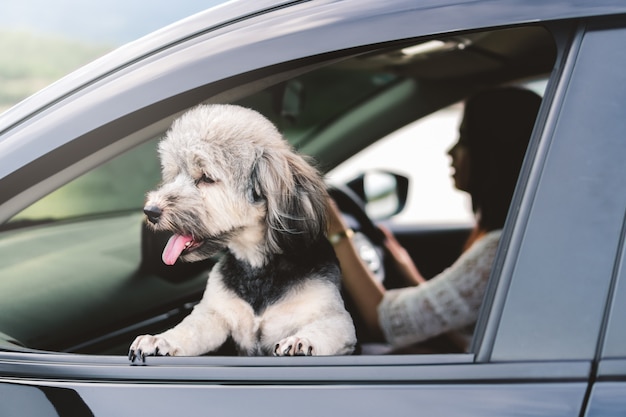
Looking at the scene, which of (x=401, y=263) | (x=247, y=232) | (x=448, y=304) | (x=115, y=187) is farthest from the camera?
(x=115, y=187)

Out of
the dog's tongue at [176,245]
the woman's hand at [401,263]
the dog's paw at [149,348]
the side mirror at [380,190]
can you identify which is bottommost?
the dog's paw at [149,348]

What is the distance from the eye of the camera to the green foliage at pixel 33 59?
31.7ft

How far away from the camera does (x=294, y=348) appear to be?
1479 mm

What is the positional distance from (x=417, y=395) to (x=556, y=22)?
71 cm

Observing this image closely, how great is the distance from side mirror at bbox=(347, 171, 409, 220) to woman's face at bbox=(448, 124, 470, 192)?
930mm

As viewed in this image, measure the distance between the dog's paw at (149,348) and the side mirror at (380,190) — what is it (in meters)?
2.16

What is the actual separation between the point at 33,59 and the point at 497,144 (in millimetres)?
9368

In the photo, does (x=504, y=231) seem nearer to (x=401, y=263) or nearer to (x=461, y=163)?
(x=461, y=163)

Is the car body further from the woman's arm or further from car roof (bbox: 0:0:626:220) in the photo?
the woman's arm

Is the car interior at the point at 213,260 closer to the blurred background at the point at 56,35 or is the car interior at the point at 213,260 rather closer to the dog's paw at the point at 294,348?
the dog's paw at the point at 294,348

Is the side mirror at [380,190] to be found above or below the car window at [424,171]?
below

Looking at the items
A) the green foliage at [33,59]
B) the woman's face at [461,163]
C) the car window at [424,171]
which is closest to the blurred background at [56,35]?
the green foliage at [33,59]

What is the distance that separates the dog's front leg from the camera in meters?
1.49

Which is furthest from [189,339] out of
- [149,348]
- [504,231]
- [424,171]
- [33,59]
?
[33,59]
